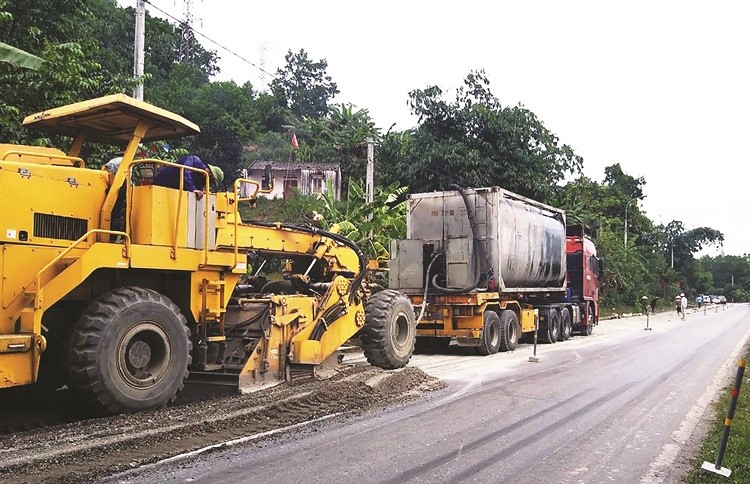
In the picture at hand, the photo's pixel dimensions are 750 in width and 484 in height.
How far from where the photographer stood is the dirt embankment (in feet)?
17.1

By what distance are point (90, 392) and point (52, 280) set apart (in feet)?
3.74

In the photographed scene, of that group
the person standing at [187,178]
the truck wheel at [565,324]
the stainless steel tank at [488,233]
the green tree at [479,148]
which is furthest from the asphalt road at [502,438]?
the green tree at [479,148]

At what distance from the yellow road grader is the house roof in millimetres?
31068

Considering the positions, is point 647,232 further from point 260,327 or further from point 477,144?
point 260,327

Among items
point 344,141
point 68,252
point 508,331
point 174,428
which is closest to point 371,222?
point 508,331

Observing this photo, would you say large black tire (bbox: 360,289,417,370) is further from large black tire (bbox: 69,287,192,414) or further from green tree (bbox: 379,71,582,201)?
green tree (bbox: 379,71,582,201)

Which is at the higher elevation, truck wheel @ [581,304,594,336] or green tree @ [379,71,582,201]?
green tree @ [379,71,582,201]

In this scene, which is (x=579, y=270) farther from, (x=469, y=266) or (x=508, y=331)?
(x=469, y=266)

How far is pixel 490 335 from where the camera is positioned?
15.4m

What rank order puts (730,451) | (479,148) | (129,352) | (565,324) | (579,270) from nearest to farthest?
(730,451) → (129,352) → (565,324) → (579,270) → (479,148)

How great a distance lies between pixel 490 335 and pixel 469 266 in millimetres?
1688

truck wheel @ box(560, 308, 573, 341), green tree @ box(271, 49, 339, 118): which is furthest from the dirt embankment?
green tree @ box(271, 49, 339, 118)

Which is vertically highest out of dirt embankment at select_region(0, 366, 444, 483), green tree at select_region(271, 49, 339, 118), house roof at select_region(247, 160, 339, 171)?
green tree at select_region(271, 49, 339, 118)

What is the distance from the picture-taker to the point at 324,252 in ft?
34.0
